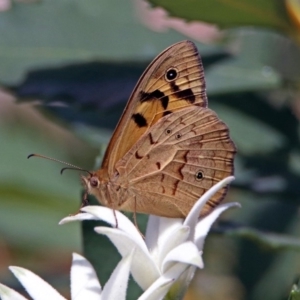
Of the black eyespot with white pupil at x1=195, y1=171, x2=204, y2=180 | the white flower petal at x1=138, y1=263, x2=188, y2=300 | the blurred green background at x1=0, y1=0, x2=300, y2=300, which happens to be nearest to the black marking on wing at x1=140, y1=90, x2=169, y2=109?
the black eyespot with white pupil at x1=195, y1=171, x2=204, y2=180

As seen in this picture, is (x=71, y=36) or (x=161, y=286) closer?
(x=161, y=286)

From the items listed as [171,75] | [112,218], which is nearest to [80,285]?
[112,218]

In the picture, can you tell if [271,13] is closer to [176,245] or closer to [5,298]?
[176,245]

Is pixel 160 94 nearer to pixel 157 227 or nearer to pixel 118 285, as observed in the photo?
pixel 157 227

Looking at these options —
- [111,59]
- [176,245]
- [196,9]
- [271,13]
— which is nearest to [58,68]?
[111,59]

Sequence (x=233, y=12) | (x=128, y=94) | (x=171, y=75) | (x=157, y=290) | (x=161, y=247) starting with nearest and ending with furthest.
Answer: (x=157, y=290) → (x=161, y=247) → (x=171, y=75) → (x=233, y=12) → (x=128, y=94)

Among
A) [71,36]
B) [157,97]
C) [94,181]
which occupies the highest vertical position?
[71,36]

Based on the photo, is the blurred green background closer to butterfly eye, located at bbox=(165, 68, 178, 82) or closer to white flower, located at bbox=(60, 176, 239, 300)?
butterfly eye, located at bbox=(165, 68, 178, 82)

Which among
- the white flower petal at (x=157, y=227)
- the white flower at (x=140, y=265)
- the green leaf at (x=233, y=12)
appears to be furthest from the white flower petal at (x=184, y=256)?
the green leaf at (x=233, y=12)
